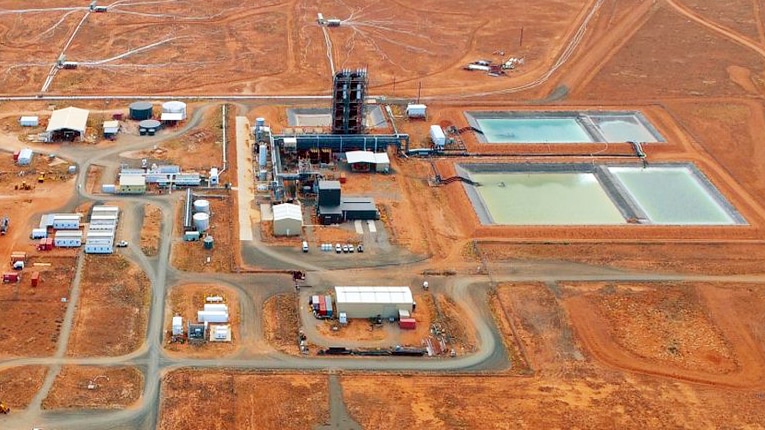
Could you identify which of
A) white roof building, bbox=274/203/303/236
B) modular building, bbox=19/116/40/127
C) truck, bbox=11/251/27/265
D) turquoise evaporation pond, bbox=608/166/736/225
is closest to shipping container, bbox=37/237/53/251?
truck, bbox=11/251/27/265

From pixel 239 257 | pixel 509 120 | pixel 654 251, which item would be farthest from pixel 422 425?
pixel 509 120

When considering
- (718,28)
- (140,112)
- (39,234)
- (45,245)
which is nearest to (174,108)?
(140,112)

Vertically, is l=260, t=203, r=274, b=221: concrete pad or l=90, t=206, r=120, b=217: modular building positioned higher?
l=90, t=206, r=120, b=217: modular building

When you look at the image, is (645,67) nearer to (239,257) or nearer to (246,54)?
(246,54)

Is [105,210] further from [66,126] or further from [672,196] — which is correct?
[672,196]

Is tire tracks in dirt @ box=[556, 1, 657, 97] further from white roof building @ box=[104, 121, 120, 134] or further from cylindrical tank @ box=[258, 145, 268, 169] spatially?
white roof building @ box=[104, 121, 120, 134]

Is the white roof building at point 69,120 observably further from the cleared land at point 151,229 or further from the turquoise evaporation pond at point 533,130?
the turquoise evaporation pond at point 533,130

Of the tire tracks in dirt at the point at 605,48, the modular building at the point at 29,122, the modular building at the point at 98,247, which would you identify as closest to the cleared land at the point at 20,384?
the modular building at the point at 98,247
